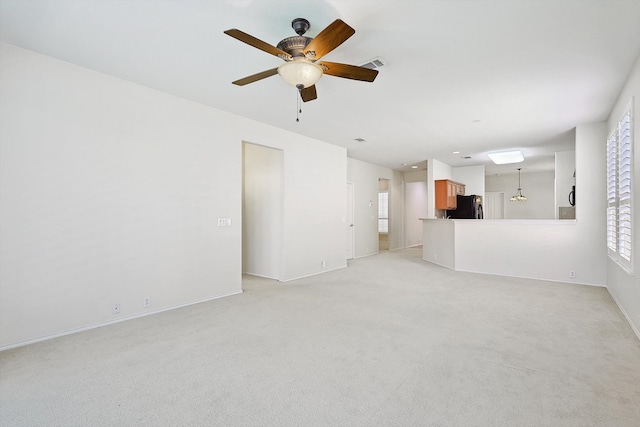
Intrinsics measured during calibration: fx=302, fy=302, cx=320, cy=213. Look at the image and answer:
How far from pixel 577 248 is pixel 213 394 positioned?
6.02 metres

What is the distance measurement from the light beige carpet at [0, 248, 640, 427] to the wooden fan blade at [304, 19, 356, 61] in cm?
240

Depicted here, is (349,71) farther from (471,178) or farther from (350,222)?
(471,178)

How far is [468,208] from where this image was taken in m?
8.09

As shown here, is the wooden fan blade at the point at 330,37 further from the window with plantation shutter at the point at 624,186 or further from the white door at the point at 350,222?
the white door at the point at 350,222

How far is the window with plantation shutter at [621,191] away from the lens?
3291mm

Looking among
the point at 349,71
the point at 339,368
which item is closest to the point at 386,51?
the point at 349,71

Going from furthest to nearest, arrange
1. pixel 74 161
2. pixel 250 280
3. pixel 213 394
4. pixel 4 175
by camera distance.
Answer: pixel 250 280 → pixel 74 161 → pixel 4 175 → pixel 213 394

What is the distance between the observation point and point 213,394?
2.02m

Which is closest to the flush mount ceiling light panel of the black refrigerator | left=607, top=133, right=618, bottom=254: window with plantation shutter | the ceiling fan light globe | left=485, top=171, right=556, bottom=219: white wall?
the black refrigerator

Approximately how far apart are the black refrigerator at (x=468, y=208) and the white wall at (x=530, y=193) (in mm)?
3445

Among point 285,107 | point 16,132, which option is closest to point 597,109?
point 285,107

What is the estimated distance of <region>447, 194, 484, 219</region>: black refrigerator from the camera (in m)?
8.03

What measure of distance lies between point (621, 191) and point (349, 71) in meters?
3.64

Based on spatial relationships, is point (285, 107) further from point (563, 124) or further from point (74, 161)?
point (563, 124)
